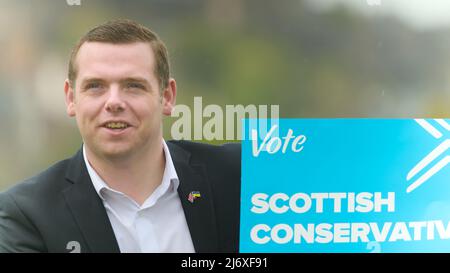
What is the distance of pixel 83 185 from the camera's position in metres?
2.53

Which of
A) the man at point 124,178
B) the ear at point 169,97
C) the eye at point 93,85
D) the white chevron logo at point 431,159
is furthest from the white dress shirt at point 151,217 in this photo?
the white chevron logo at point 431,159

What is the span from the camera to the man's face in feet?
8.11

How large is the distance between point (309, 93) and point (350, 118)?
213 millimetres

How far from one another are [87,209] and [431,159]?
1524 millimetres

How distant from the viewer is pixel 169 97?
261 centimetres

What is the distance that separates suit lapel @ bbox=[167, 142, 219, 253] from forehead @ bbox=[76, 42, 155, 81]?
364mm

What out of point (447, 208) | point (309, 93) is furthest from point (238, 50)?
point (447, 208)

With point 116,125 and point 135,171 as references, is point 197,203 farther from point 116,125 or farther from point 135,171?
point 116,125

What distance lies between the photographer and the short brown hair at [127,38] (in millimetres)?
2498

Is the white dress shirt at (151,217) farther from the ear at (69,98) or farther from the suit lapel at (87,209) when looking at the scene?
the ear at (69,98)

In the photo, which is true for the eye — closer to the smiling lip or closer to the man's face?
the man's face

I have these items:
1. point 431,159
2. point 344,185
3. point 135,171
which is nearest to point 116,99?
point 135,171

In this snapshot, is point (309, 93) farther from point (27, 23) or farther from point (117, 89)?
point (27, 23)

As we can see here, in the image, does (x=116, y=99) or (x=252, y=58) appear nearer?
(x=116, y=99)
